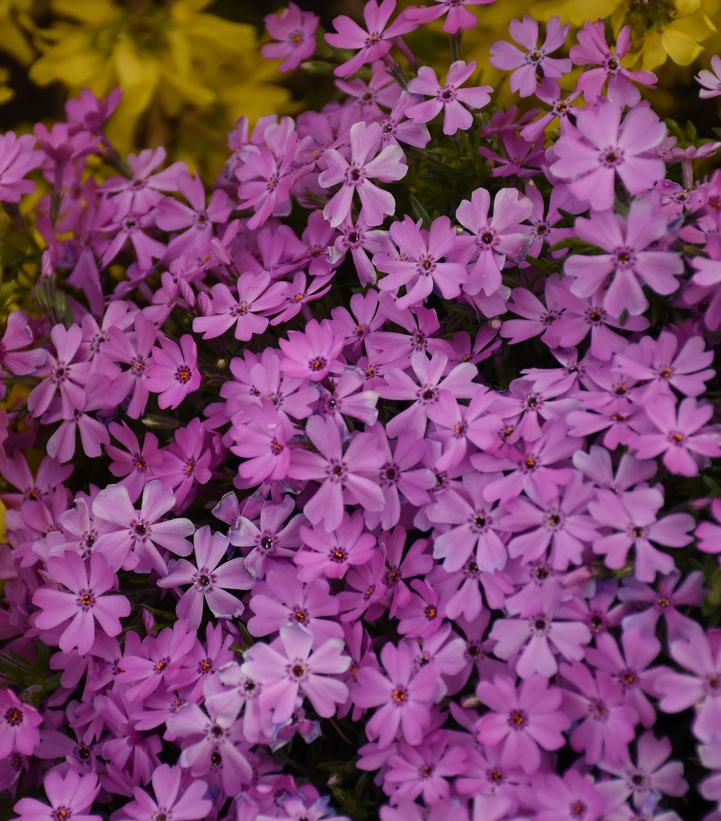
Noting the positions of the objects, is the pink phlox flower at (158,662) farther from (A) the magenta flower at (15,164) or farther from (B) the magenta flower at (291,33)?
(B) the magenta flower at (291,33)

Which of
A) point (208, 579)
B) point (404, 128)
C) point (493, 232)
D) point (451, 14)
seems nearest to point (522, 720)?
point (208, 579)

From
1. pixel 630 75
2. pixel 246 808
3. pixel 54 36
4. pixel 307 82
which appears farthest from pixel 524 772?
pixel 307 82

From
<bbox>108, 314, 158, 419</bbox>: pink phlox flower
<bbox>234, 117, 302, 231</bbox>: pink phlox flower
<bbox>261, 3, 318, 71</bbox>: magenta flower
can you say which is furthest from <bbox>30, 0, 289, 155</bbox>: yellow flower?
<bbox>108, 314, 158, 419</bbox>: pink phlox flower

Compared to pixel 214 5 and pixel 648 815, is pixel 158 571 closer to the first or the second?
pixel 648 815

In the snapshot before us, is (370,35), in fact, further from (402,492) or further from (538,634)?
(538,634)

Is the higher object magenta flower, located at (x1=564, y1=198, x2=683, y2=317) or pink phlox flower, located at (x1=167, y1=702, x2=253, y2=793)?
magenta flower, located at (x1=564, y1=198, x2=683, y2=317)

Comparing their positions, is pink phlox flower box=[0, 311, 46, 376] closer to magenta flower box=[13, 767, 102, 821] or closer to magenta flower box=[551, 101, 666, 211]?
magenta flower box=[13, 767, 102, 821]
